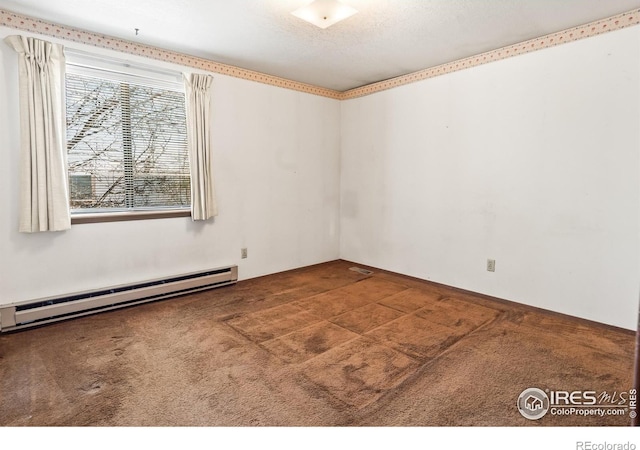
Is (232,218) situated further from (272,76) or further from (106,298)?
(272,76)

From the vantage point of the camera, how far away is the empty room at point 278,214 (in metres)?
1.98

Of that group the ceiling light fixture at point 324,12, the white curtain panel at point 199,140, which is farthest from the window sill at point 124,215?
the ceiling light fixture at point 324,12

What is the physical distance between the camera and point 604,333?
268cm

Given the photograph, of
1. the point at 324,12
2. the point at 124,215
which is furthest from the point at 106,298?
the point at 324,12

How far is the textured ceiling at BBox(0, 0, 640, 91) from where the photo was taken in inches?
98.0

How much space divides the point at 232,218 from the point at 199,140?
95 cm

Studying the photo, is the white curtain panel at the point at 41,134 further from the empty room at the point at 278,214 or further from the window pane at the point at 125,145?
the window pane at the point at 125,145

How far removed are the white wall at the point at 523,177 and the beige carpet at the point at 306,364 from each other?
423 millimetres

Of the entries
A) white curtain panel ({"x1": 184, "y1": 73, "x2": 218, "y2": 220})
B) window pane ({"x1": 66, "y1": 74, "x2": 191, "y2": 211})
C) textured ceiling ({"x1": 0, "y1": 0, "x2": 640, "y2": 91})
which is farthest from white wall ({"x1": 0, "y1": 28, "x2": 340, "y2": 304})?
textured ceiling ({"x1": 0, "y1": 0, "x2": 640, "y2": 91})

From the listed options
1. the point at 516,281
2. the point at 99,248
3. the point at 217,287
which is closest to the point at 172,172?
the point at 99,248

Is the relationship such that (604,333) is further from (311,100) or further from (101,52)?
(101,52)

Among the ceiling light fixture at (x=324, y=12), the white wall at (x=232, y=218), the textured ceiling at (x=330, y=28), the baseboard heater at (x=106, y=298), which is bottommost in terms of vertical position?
the baseboard heater at (x=106, y=298)

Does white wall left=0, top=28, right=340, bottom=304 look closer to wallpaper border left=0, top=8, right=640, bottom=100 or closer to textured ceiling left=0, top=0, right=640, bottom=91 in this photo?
wallpaper border left=0, top=8, right=640, bottom=100
